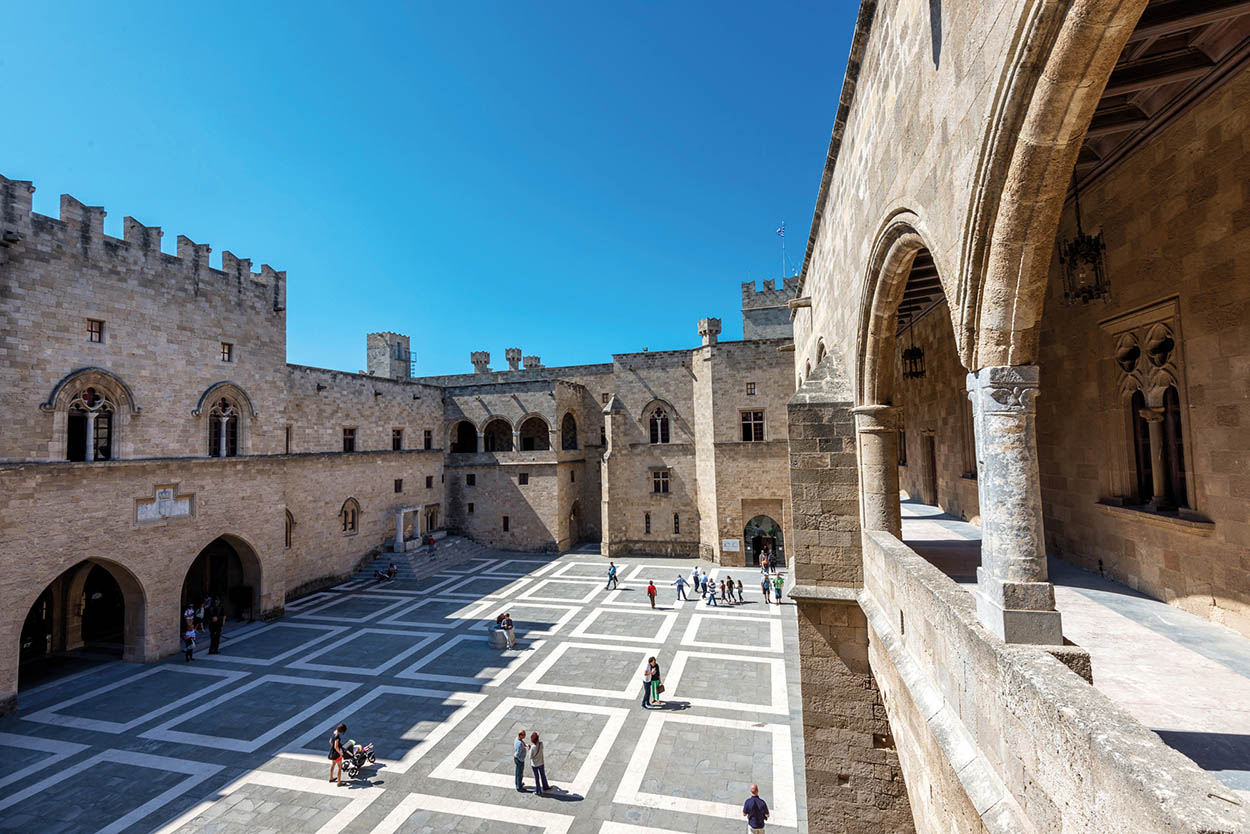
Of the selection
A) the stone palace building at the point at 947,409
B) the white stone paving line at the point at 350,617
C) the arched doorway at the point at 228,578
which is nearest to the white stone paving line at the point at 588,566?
the white stone paving line at the point at 350,617

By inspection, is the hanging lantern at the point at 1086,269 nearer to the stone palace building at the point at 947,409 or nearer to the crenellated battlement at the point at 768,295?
the stone palace building at the point at 947,409

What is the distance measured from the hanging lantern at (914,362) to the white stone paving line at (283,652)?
17.7 metres

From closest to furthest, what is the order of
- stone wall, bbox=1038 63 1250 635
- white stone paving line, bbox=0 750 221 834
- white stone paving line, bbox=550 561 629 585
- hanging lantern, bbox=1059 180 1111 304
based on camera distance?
stone wall, bbox=1038 63 1250 635
hanging lantern, bbox=1059 180 1111 304
white stone paving line, bbox=0 750 221 834
white stone paving line, bbox=550 561 629 585

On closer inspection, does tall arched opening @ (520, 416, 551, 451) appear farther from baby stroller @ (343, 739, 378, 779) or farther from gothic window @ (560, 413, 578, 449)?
baby stroller @ (343, 739, 378, 779)

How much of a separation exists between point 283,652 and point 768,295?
96.8 feet

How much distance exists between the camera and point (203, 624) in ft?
55.0

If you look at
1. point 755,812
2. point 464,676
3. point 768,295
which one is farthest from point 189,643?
point 768,295

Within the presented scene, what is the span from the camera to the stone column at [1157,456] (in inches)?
201

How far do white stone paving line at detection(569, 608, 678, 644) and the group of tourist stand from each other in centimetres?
1014

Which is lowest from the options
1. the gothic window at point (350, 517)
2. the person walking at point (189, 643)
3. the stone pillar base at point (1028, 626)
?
the person walking at point (189, 643)

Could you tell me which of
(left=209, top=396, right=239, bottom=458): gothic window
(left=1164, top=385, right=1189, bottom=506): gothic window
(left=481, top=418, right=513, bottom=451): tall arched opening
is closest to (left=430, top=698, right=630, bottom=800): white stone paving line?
(left=1164, top=385, right=1189, bottom=506): gothic window

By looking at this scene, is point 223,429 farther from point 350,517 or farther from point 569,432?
point 569,432

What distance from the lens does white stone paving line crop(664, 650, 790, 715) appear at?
11484mm

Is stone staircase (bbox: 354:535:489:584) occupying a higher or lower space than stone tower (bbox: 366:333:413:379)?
lower
